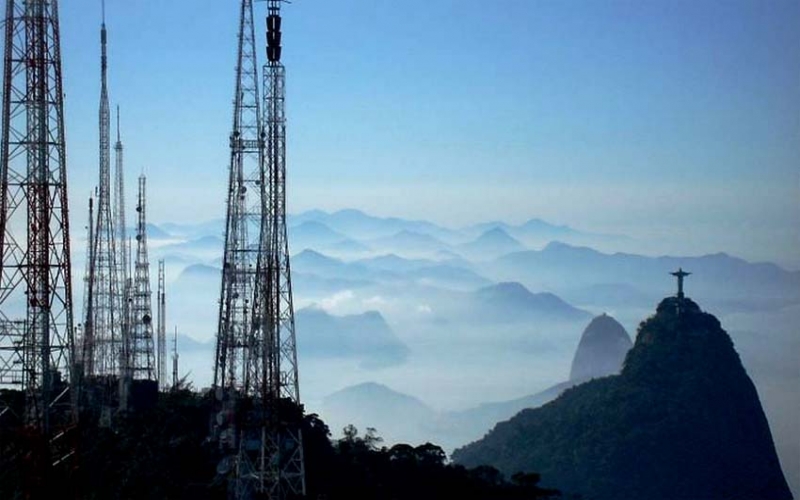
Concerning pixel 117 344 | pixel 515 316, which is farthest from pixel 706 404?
pixel 515 316

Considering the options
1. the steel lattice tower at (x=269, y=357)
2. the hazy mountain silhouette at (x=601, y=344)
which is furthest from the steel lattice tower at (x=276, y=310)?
the hazy mountain silhouette at (x=601, y=344)

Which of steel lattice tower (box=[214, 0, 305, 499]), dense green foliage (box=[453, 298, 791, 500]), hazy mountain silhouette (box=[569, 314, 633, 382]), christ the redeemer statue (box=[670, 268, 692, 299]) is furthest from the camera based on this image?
hazy mountain silhouette (box=[569, 314, 633, 382])

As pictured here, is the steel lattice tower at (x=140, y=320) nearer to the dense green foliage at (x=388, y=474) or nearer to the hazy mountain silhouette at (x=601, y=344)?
the dense green foliage at (x=388, y=474)

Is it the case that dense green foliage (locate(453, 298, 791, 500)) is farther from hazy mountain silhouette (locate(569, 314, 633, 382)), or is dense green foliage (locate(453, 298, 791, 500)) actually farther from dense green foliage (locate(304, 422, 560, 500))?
hazy mountain silhouette (locate(569, 314, 633, 382))

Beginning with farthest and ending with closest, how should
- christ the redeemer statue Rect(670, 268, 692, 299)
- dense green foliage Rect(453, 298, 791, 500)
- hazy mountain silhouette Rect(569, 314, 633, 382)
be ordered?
hazy mountain silhouette Rect(569, 314, 633, 382)
christ the redeemer statue Rect(670, 268, 692, 299)
dense green foliage Rect(453, 298, 791, 500)

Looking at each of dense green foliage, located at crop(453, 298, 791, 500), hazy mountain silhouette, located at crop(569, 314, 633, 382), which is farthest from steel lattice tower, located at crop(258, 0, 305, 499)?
hazy mountain silhouette, located at crop(569, 314, 633, 382)

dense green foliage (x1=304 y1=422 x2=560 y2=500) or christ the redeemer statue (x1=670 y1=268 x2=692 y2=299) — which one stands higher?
christ the redeemer statue (x1=670 y1=268 x2=692 y2=299)

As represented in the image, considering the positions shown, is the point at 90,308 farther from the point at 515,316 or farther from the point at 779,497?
the point at 515,316

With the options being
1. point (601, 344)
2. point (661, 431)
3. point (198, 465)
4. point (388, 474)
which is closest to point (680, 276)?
point (661, 431)
